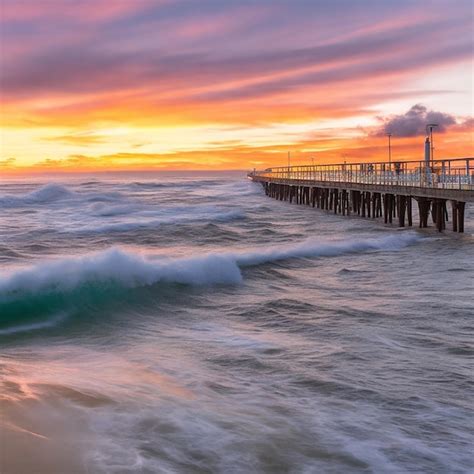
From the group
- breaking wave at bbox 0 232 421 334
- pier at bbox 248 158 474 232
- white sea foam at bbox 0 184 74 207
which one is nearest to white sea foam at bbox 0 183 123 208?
white sea foam at bbox 0 184 74 207

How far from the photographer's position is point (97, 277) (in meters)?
13.6

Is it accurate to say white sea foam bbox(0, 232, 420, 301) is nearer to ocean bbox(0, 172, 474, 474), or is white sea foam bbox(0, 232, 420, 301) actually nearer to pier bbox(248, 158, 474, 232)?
ocean bbox(0, 172, 474, 474)

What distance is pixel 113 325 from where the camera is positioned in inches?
419

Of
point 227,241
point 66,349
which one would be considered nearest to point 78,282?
point 66,349

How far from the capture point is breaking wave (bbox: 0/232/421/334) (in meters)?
11.6

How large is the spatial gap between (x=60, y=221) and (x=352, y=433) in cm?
2943

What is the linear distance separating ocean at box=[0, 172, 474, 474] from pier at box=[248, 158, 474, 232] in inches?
110

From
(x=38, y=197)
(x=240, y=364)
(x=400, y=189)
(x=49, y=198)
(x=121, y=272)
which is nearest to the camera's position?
(x=240, y=364)

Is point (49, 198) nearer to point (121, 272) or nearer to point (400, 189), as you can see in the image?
point (400, 189)

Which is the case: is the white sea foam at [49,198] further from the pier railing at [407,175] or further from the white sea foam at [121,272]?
the white sea foam at [121,272]

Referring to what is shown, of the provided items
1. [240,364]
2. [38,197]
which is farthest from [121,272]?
[38,197]

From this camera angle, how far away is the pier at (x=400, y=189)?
20.0 meters

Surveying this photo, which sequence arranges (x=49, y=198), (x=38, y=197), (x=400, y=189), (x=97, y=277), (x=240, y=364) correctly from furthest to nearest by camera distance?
(x=49, y=198)
(x=38, y=197)
(x=400, y=189)
(x=97, y=277)
(x=240, y=364)

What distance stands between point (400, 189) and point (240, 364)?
17150 millimetres
